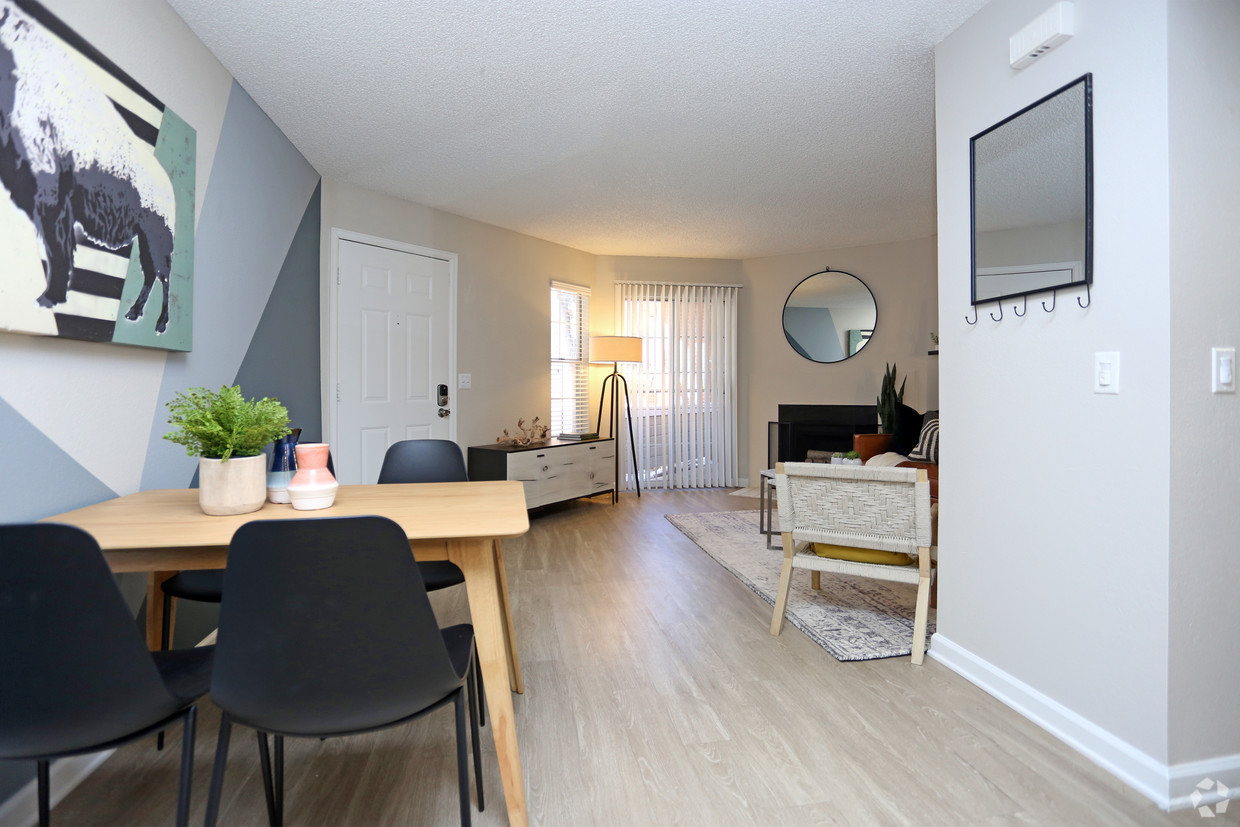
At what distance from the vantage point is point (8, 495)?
5.14 feet

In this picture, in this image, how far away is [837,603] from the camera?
10.2 feet

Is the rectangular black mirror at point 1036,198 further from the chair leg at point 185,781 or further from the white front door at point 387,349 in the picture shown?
the white front door at point 387,349

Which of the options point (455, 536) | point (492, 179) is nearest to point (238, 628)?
point (455, 536)

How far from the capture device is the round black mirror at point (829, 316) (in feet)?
20.6

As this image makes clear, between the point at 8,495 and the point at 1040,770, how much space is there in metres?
2.73

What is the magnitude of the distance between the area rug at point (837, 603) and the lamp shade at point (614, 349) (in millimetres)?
2142

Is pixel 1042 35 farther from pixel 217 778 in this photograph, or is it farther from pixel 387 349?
pixel 387 349

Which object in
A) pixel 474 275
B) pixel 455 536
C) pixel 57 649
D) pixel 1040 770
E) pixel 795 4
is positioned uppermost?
pixel 795 4

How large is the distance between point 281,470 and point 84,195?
92cm

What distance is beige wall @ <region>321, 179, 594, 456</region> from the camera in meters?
4.57

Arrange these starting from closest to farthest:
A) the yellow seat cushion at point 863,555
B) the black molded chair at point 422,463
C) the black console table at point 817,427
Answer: the black molded chair at point 422,463 → the yellow seat cushion at point 863,555 → the black console table at point 817,427

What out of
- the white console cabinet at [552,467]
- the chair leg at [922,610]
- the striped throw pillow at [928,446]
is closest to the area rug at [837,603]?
the chair leg at [922,610]

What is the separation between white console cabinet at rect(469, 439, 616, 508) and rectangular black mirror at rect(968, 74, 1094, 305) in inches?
131

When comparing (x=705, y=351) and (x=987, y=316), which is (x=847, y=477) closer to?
(x=987, y=316)
